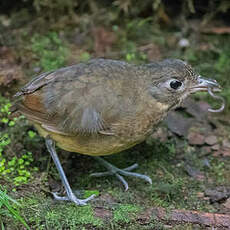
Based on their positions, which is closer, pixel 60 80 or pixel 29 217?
pixel 29 217

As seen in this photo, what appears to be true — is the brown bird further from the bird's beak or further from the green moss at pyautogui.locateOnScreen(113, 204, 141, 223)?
the green moss at pyautogui.locateOnScreen(113, 204, 141, 223)

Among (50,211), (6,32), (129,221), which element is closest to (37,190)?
(50,211)

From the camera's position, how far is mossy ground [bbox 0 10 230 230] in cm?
362

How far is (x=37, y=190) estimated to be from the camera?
13.0 feet

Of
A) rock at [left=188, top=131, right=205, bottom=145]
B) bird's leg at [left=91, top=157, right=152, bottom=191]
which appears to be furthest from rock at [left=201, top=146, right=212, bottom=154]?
bird's leg at [left=91, top=157, right=152, bottom=191]

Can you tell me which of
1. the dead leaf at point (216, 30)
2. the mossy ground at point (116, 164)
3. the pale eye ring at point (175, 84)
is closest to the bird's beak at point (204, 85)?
the pale eye ring at point (175, 84)

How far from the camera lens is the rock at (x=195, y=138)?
496 centimetres

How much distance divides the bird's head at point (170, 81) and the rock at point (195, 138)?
976 millimetres

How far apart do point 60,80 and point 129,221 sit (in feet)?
4.96

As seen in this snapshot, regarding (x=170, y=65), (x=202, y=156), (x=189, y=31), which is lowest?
(x=202, y=156)

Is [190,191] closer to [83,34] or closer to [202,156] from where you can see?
[202,156]

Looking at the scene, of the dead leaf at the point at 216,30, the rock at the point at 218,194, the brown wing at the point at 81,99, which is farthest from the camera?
the dead leaf at the point at 216,30

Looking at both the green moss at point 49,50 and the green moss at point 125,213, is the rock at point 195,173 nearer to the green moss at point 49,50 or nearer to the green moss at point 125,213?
the green moss at point 125,213

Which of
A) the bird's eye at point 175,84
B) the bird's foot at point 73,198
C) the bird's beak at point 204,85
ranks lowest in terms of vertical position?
the bird's foot at point 73,198
